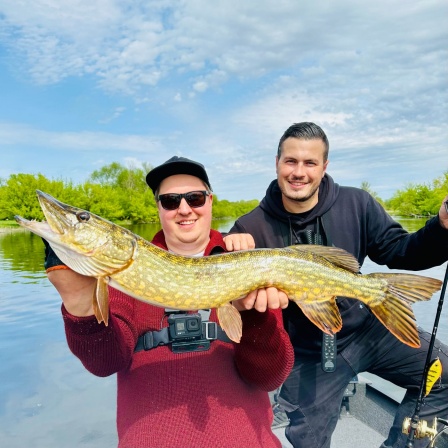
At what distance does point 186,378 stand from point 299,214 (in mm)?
1477

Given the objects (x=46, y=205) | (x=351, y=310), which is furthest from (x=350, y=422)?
(x=46, y=205)

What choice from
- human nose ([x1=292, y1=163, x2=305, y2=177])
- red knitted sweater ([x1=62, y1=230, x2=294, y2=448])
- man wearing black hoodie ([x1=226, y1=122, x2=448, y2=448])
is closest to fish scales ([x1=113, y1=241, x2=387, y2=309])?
red knitted sweater ([x1=62, y1=230, x2=294, y2=448])

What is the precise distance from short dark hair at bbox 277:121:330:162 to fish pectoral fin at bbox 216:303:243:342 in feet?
4.86

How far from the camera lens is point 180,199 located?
2248mm

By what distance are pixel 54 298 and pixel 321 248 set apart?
10.1m

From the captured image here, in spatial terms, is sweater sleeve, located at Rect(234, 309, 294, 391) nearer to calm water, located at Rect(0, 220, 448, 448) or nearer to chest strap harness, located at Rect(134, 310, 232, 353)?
chest strap harness, located at Rect(134, 310, 232, 353)

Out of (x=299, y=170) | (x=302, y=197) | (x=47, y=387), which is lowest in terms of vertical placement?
(x=47, y=387)

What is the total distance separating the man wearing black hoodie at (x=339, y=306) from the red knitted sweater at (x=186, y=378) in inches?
32.3

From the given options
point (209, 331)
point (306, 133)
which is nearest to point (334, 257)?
point (209, 331)

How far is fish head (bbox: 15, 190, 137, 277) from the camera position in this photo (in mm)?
1785

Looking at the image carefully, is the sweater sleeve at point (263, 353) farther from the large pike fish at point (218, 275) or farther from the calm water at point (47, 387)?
the calm water at point (47, 387)

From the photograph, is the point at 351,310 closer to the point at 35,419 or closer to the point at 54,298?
the point at 35,419

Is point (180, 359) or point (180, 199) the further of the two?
point (180, 199)

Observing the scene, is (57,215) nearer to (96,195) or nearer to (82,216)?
(82,216)
